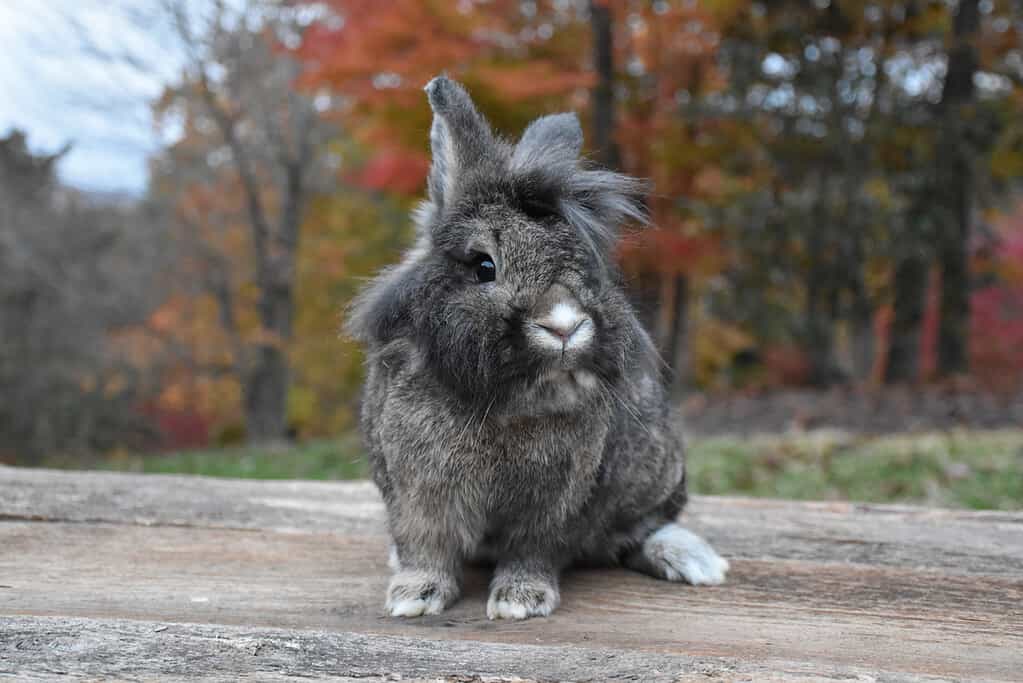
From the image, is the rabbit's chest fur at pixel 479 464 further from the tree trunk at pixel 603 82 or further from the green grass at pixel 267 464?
the tree trunk at pixel 603 82

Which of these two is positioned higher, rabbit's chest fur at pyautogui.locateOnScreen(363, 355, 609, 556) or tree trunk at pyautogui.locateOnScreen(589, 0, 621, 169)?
tree trunk at pyautogui.locateOnScreen(589, 0, 621, 169)

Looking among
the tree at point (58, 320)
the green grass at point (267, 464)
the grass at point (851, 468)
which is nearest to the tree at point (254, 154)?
the tree at point (58, 320)

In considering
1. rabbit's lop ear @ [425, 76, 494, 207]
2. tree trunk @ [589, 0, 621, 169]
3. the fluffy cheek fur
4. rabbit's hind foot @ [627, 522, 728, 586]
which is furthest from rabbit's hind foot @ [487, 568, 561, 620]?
tree trunk @ [589, 0, 621, 169]

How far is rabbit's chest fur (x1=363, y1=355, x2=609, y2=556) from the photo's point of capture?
229 centimetres

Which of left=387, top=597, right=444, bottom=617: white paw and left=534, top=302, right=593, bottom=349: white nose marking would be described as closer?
left=534, top=302, right=593, bottom=349: white nose marking

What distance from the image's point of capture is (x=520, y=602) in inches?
95.1

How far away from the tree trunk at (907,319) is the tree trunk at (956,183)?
338 millimetres

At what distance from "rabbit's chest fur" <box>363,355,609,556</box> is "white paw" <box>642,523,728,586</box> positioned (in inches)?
21.1

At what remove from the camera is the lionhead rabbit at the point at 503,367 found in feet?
6.95

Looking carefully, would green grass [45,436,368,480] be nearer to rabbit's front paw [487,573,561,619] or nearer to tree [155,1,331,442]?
tree [155,1,331,442]

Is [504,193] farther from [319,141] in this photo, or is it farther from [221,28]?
[319,141]

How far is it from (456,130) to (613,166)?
6375 mm

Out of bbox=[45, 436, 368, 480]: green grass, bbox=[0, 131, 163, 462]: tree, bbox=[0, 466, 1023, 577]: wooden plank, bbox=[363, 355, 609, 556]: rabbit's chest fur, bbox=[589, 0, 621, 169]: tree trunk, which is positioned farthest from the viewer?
bbox=[0, 131, 163, 462]: tree

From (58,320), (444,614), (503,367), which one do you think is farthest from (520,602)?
(58,320)
